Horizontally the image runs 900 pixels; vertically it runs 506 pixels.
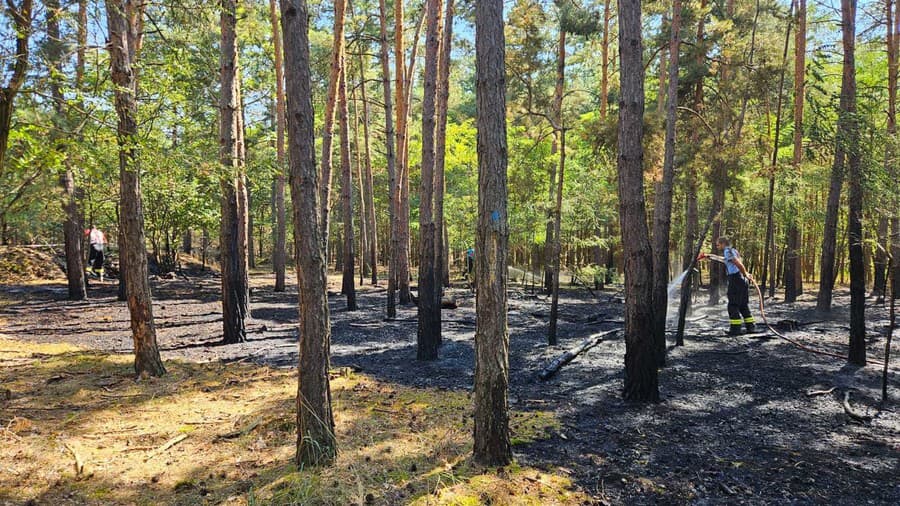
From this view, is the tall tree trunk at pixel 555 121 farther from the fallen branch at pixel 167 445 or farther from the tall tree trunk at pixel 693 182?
the fallen branch at pixel 167 445

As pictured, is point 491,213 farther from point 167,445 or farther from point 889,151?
point 889,151

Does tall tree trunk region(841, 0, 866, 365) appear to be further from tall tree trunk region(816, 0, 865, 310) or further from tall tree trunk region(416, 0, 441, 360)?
tall tree trunk region(416, 0, 441, 360)

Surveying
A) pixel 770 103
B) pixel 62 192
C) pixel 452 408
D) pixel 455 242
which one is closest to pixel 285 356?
pixel 452 408

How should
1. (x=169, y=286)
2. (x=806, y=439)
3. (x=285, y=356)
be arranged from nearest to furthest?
(x=806, y=439) < (x=285, y=356) < (x=169, y=286)

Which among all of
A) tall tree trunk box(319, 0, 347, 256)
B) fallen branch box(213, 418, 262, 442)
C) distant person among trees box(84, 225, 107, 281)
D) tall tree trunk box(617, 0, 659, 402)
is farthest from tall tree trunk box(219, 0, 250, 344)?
distant person among trees box(84, 225, 107, 281)

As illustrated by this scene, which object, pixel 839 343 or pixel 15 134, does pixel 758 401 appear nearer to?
pixel 839 343

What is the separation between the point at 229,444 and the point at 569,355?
235 inches

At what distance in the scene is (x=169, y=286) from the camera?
19156 millimetres

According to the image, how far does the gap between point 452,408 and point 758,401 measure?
Result: 422 cm

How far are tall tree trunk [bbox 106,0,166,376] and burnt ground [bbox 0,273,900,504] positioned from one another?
1785 mm

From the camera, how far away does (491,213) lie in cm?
423

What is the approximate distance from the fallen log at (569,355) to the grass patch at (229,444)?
175 cm

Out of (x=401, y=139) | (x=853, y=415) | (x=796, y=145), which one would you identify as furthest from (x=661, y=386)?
(x=796, y=145)

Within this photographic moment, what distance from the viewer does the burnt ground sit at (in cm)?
459
